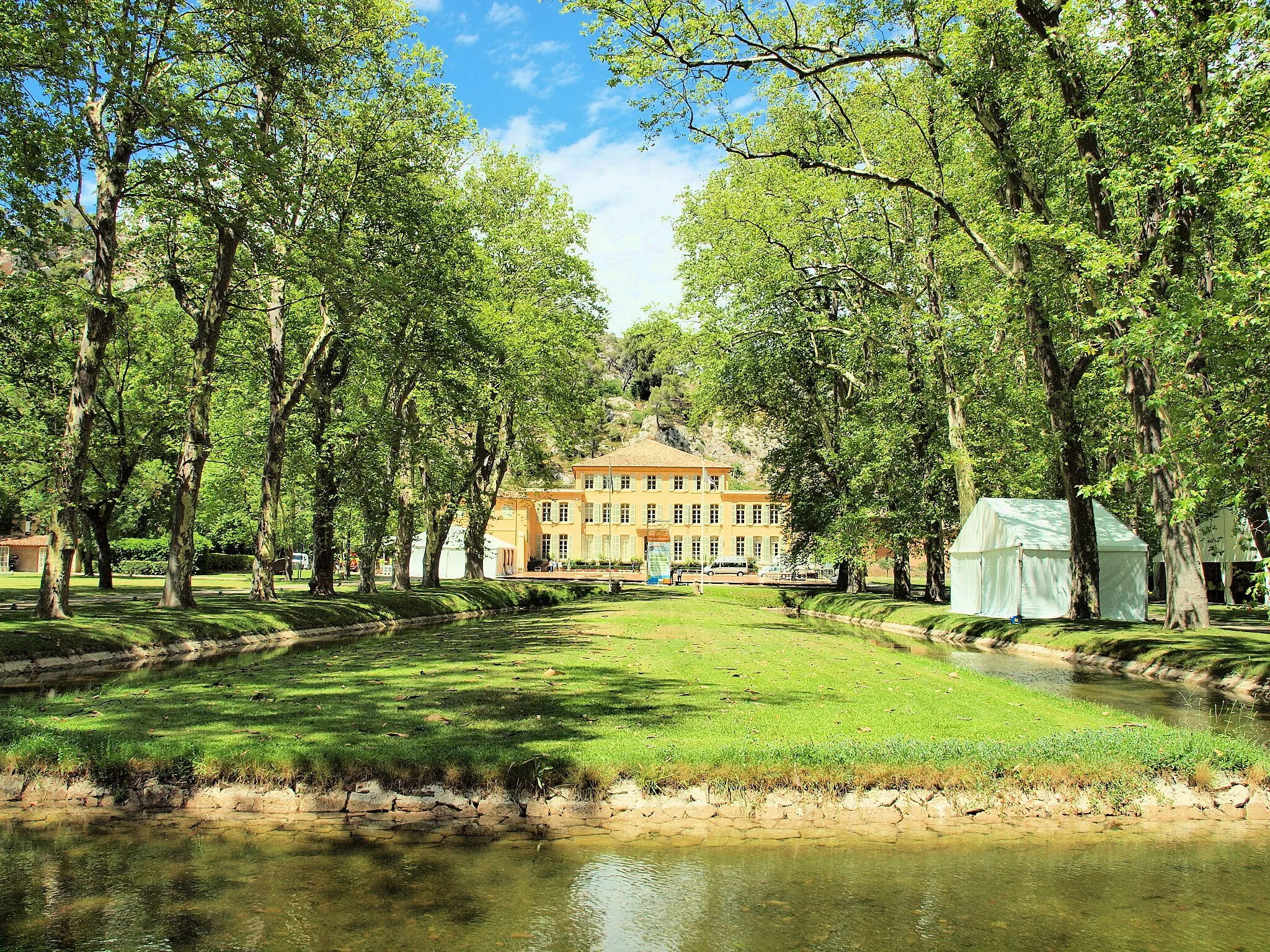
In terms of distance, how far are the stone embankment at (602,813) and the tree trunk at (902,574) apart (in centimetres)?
2626

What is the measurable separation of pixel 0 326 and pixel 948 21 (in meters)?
25.6

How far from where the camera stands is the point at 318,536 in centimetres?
2722

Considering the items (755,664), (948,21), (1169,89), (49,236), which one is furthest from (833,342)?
(49,236)

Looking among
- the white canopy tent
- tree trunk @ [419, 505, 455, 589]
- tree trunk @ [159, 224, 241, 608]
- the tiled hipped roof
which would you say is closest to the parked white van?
the tiled hipped roof

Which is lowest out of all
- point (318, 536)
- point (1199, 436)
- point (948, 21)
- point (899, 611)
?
point (899, 611)

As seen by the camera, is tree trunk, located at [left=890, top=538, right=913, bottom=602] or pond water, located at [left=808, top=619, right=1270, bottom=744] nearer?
pond water, located at [left=808, top=619, right=1270, bottom=744]

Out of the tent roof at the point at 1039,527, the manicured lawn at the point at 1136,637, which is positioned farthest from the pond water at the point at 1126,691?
the tent roof at the point at 1039,527

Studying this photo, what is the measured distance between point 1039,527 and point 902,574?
10.7 metres

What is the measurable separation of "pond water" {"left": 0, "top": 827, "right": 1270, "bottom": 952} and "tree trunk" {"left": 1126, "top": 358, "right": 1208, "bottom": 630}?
15.5m

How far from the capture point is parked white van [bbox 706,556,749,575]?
73625 mm

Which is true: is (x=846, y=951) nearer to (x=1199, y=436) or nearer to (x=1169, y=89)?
(x=1199, y=436)

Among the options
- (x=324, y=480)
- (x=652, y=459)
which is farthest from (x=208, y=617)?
(x=652, y=459)

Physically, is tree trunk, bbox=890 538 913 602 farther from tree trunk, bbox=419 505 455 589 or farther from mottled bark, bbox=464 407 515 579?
tree trunk, bbox=419 505 455 589

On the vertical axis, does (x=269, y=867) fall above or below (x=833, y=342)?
below
